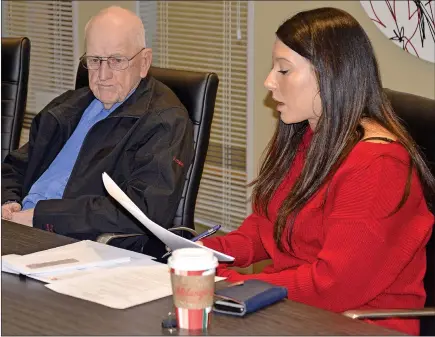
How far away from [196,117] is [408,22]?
1106 mm

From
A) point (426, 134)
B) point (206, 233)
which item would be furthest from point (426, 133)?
point (206, 233)

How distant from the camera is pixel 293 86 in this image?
7.07 feet

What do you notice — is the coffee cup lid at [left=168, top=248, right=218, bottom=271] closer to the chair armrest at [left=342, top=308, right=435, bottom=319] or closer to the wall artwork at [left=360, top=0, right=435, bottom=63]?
the chair armrest at [left=342, top=308, right=435, bottom=319]

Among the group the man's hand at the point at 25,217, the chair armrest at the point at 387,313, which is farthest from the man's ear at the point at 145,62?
the chair armrest at the point at 387,313

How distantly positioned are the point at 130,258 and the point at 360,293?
0.53m

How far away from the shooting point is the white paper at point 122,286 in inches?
70.1

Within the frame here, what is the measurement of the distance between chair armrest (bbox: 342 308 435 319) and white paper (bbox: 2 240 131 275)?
531 mm

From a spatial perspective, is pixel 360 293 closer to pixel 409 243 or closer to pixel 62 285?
pixel 409 243

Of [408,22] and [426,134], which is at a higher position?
[408,22]

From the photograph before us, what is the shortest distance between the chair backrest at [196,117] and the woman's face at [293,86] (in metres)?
0.59

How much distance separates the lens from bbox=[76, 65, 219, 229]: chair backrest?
9.15 feet

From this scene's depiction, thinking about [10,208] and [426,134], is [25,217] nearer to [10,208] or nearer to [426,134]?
[10,208]

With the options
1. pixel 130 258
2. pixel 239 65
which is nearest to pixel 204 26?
pixel 239 65

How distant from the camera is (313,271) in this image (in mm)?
1987
